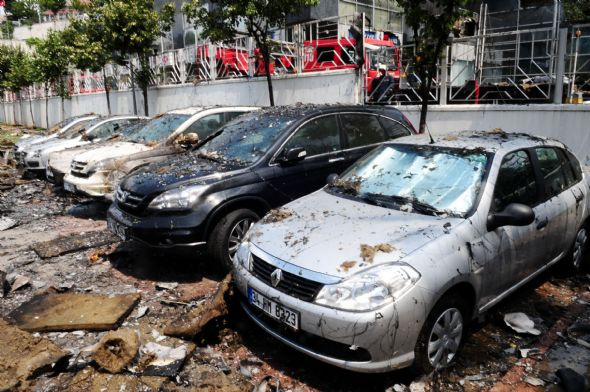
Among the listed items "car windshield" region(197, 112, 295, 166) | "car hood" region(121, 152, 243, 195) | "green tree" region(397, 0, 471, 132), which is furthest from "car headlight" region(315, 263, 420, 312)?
"green tree" region(397, 0, 471, 132)

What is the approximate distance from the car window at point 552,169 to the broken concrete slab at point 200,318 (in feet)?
10.3

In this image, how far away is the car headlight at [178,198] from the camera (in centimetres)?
471

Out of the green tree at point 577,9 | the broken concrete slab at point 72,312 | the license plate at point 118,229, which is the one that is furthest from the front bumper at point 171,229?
the green tree at point 577,9

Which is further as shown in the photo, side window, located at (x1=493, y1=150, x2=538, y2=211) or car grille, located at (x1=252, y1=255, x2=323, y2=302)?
side window, located at (x1=493, y1=150, x2=538, y2=211)

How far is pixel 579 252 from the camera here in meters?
4.98

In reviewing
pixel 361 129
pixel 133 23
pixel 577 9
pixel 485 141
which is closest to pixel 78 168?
pixel 361 129

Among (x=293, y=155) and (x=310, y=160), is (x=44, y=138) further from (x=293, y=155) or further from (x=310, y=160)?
(x=293, y=155)

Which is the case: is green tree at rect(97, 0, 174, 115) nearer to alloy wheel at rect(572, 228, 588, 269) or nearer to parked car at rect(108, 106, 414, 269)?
parked car at rect(108, 106, 414, 269)

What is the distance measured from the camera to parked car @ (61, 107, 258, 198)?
7598 mm

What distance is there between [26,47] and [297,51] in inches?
2560

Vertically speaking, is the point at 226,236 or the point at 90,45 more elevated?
the point at 90,45

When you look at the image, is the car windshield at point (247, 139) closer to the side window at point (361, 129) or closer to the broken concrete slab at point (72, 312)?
the side window at point (361, 129)

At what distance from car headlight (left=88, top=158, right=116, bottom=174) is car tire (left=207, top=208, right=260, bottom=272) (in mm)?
3764

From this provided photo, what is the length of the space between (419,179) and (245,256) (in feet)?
5.41
